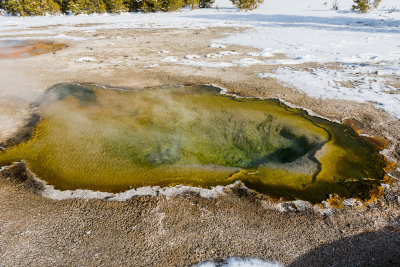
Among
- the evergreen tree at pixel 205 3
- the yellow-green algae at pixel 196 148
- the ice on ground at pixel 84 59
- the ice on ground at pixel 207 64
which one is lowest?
the yellow-green algae at pixel 196 148

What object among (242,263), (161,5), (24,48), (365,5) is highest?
(161,5)

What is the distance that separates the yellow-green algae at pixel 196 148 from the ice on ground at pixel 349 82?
4.02 feet

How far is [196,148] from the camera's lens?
3.40m

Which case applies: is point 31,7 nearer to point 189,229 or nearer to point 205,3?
point 205,3

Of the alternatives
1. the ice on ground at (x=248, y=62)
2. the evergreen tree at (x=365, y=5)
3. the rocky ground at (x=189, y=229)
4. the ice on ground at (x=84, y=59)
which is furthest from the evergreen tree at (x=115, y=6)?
the rocky ground at (x=189, y=229)

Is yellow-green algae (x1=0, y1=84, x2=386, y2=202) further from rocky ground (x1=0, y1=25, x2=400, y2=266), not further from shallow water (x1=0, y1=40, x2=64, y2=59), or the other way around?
shallow water (x1=0, y1=40, x2=64, y2=59)

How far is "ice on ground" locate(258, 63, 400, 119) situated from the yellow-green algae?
1225 millimetres

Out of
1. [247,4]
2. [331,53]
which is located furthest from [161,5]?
[331,53]

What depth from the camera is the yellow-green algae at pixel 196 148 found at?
2762 millimetres

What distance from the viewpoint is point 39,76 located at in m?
6.21

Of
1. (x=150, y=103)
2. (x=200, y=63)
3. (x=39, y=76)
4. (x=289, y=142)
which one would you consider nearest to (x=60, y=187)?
(x=150, y=103)

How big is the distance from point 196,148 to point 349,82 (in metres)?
4.43

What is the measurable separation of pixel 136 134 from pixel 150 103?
1145mm

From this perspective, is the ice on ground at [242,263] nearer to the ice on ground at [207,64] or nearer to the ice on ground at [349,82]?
the ice on ground at [349,82]
